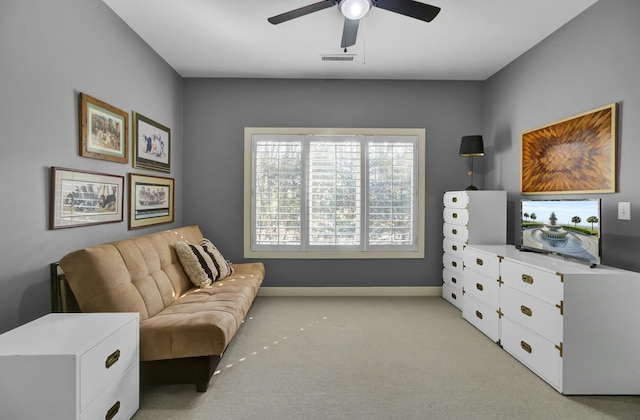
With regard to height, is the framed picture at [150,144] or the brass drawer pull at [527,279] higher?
the framed picture at [150,144]

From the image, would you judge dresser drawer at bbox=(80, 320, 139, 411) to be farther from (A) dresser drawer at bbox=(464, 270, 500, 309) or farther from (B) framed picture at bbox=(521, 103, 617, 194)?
(B) framed picture at bbox=(521, 103, 617, 194)

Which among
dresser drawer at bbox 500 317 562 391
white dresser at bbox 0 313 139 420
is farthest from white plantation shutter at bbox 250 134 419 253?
white dresser at bbox 0 313 139 420

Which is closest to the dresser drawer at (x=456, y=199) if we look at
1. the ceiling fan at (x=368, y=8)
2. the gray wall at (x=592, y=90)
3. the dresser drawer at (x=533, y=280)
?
the gray wall at (x=592, y=90)

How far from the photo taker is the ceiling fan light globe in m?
2.17

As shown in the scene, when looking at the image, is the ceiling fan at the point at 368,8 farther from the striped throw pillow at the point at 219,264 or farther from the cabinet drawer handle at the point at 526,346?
the cabinet drawer handle at the point at 526,346

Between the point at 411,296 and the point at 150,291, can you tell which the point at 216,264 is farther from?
the point at 411,296

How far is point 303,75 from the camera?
398 centimetres

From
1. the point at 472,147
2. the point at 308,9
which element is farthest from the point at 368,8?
the point at 472,147

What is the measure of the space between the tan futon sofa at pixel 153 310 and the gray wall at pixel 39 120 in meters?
0.22

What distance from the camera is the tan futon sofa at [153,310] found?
6.58 ft

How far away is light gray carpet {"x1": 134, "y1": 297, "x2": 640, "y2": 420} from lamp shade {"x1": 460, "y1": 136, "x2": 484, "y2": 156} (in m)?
1.86

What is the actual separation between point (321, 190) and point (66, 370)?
3.05 m

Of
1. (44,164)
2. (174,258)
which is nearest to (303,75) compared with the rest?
(174,258)

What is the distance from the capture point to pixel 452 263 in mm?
3844
